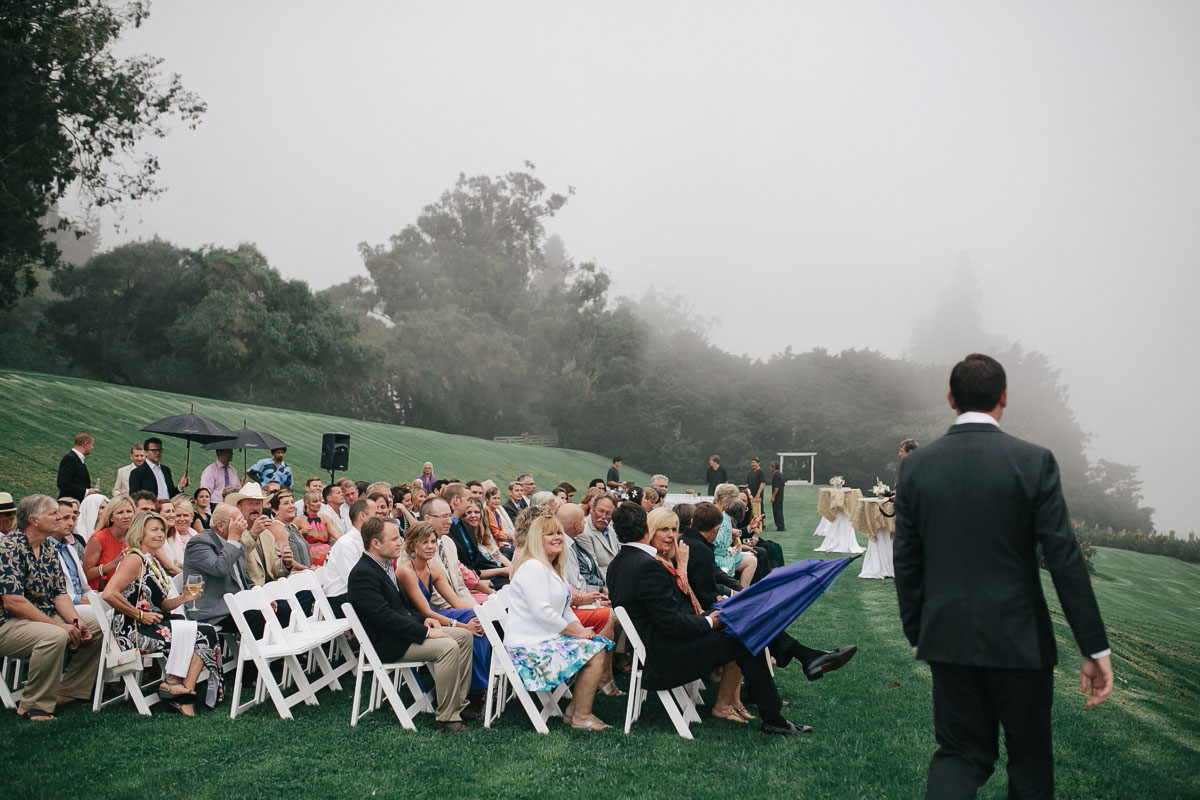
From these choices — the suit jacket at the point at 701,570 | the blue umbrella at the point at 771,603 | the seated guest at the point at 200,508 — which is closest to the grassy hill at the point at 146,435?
the seated guest at the point at 200,508

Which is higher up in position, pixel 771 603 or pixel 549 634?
pixel 771 603

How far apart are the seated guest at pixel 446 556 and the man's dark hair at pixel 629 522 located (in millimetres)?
1554

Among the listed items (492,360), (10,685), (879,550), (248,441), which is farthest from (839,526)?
(492,360)

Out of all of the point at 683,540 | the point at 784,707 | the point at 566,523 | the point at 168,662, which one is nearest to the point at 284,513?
the point at 168,662

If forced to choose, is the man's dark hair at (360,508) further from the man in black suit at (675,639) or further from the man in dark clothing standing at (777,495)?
the man in dark clothing standing at (777,495)

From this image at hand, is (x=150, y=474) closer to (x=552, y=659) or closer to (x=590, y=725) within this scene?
(x=552, y=659)

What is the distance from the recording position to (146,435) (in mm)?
19094

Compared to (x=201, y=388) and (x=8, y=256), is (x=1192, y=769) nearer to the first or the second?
(x=8, y=256)

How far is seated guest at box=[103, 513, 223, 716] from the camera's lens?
215 inches

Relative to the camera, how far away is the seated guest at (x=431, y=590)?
580cm

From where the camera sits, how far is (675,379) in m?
54.4

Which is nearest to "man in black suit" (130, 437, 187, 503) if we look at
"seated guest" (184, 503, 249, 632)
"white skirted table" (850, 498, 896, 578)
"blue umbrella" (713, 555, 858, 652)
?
"seated guest" (184, 503, 249, 632)

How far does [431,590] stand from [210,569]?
1600mm

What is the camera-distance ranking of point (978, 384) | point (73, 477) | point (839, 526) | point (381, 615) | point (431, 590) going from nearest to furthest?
point (978, 384)
point (381, 615)
point (431, 590)
point (73, 477)
point (839, 526)
